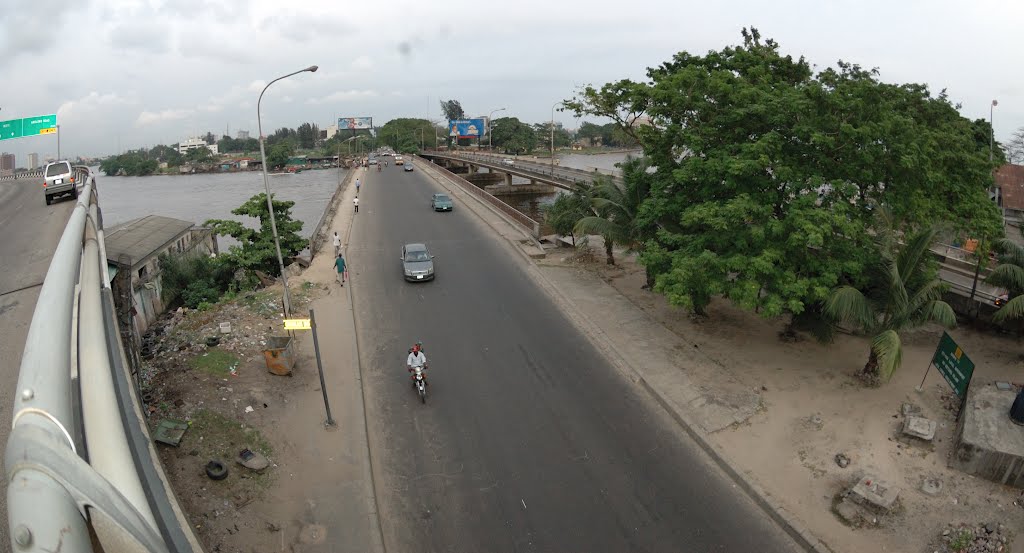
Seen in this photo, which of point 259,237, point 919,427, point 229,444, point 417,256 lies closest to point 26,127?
point 259,237

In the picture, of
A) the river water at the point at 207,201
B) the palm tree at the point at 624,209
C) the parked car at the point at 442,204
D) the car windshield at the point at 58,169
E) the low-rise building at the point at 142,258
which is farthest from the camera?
the river water at the point at 207,201

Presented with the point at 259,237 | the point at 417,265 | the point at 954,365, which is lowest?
the point at 954,365

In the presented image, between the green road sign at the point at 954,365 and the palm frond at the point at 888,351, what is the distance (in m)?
1.37

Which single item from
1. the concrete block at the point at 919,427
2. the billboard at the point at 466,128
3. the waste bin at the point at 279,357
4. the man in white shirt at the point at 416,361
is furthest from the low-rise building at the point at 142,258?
the billboard at the point at 466,128

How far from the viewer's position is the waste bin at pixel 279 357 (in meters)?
14.0

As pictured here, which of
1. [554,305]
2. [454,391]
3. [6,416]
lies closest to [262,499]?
[6,416]

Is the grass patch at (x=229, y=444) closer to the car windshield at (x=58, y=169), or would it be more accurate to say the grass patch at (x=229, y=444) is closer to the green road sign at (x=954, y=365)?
the green road sign at (x=954, y=365)

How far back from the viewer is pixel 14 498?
406cm

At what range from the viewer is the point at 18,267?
13.6 metres

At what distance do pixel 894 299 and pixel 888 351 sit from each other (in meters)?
1.47

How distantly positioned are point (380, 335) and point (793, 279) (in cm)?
1140

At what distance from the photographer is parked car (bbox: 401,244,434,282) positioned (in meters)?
21.5

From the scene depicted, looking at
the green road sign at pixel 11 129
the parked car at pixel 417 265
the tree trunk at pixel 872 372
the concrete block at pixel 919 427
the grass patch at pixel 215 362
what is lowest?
the concrete block at pixel 919 427

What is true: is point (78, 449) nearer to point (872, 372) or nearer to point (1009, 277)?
point (872, 372)
